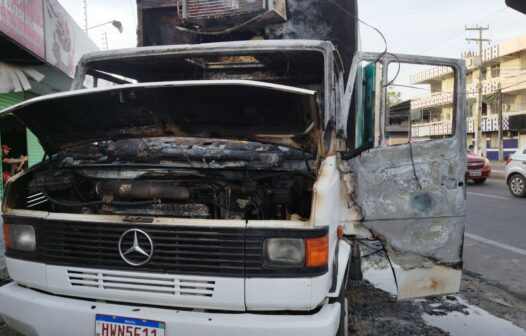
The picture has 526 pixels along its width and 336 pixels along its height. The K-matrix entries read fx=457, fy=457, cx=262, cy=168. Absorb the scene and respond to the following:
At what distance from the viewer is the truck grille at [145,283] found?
92.0 inches

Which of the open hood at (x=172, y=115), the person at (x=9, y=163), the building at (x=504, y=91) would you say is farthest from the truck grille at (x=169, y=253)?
the building at (x=504, y=91)

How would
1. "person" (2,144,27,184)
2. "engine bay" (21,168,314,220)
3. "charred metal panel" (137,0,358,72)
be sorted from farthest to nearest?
"person" (2,144,27,184)
"charred metal panel" (137,0,358,72)
"engine bay" (21,168,314,220)

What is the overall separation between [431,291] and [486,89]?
132 feet

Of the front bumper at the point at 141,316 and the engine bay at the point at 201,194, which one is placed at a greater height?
the engine bay at the point at 201,194

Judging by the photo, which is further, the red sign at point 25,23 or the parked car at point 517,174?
the parked car at point 517,174

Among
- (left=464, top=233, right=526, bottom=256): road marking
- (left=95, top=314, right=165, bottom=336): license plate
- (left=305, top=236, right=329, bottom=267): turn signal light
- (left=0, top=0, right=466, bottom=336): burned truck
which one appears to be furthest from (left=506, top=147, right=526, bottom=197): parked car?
(left=95, top=314, right=165, bottom=336): license plate

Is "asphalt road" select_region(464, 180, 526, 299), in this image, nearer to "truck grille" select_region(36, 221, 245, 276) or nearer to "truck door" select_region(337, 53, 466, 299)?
"truck door" select_region(337, 53, 466, 299)

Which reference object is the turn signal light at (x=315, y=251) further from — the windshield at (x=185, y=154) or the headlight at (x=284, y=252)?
the windshield at (x=185, y=154)

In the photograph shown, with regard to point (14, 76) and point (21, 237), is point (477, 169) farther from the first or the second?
point (21, 237)

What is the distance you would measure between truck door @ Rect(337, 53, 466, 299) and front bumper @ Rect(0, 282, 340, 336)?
1.10 m

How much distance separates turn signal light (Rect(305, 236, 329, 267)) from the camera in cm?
229

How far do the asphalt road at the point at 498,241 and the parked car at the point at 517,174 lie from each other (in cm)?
38

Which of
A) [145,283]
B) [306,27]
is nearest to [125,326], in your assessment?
[145,283]

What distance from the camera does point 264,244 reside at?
2.31 metres
